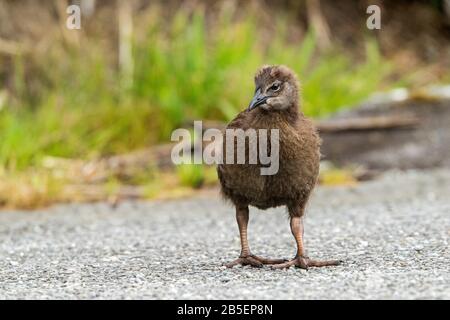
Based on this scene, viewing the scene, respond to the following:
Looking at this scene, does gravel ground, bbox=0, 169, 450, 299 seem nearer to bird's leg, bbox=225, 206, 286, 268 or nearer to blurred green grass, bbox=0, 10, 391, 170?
bird's leg, bbox=225, 206, 286, 268

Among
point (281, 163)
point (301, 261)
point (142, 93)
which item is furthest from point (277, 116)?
point (142, 93)

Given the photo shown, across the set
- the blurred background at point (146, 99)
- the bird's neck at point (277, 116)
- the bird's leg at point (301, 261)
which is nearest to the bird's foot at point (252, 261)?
the bird's leg at point (301, 261)

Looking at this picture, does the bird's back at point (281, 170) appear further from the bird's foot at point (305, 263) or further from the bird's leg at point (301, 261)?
the bird's foot at point (305, 263)

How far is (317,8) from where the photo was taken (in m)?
15.9

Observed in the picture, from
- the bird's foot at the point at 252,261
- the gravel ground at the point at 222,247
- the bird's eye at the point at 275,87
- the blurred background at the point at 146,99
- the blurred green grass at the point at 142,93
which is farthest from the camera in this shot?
the blurred green grass at the point at 142,93

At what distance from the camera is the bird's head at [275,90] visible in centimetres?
593

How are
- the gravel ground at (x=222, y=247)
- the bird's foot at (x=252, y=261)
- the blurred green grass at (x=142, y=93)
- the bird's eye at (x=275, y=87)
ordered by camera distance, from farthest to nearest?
the blurred green grass at (x=142, y=93)
the bird's foot at (x=252, y=261)
the bird's eye at (x=275, y=87)
the gravel ground at (x=222, y=247)

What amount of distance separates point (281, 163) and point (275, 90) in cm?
46

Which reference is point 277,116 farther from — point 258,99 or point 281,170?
point 281,170

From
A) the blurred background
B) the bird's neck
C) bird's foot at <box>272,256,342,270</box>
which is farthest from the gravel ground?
the bird's neck

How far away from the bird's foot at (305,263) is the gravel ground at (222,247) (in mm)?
80

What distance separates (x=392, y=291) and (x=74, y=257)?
255cm

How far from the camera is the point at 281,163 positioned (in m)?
5.88

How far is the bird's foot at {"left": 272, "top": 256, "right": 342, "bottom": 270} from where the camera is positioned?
595 cm
